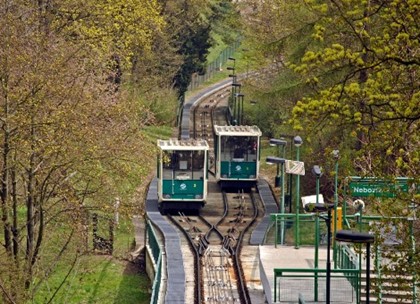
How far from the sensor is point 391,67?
57.9 ft

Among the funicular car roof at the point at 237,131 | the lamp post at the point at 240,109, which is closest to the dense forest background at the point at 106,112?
the funicular car roof at the point at 237,131

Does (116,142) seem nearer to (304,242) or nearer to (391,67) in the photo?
(304,242)

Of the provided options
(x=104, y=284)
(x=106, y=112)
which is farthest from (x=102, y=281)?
(x=106, y=112)

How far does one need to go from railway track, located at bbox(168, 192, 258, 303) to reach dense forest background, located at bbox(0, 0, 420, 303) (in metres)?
2.78

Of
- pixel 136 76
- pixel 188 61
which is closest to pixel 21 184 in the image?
pixel 136 76

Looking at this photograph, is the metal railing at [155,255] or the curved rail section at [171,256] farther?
the curved rail section at [171,256]

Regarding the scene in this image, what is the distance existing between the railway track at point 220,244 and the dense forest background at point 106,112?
9.12ft

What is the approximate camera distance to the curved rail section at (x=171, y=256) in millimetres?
28094

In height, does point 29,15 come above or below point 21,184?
above

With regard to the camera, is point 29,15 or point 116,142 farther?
point 29,15

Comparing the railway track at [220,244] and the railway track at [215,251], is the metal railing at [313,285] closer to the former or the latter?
the railway track at [215,251]

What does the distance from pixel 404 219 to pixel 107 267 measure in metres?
19.3

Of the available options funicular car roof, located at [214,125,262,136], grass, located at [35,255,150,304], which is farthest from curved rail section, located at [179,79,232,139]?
grass, located at [35,255,150,304]

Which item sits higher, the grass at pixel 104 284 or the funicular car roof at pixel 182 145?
the funicular car roof at pixel 182 145
